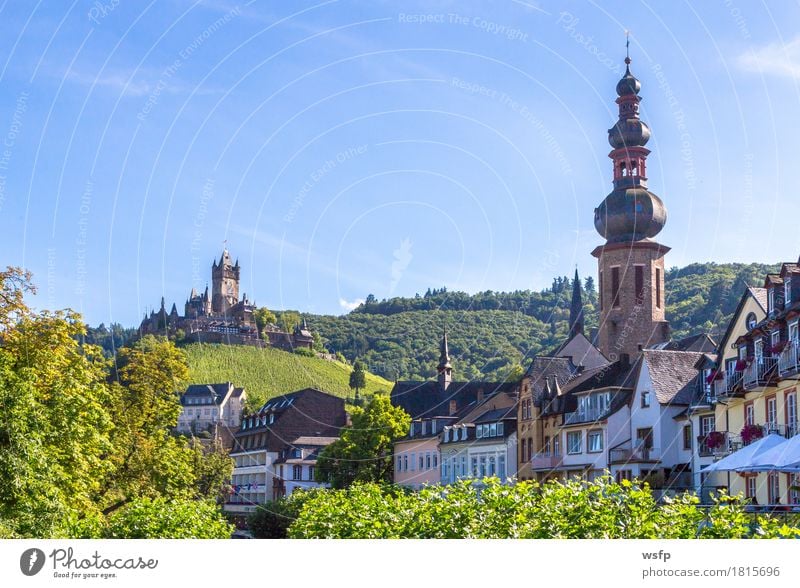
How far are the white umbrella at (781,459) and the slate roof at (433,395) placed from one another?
62.6m

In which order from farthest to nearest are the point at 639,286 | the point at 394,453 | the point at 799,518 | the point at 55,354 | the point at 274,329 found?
the point at 274,329
the point at 639,286
the point at 394,453
the point at 55,354
the point at 799,518

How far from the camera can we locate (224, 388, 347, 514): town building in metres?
106

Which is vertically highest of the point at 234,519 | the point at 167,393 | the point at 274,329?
the point at 274,329

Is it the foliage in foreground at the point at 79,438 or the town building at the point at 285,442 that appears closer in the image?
the foliage in foreground at the point at 79,438

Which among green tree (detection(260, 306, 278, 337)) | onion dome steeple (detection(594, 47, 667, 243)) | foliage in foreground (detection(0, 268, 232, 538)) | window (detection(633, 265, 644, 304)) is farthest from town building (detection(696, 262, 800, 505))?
green tree (detection(260, 306, 278, 337))

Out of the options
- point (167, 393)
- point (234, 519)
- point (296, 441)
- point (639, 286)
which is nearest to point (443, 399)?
point (296, 441)

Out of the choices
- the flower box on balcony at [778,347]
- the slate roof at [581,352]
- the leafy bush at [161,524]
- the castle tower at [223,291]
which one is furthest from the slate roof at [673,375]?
the castle tower at [223,291]

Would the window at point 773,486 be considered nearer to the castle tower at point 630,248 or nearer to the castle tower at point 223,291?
the castle tower at point 630,248

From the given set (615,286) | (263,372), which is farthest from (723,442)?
(263,372)

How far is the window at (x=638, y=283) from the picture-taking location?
104 metres

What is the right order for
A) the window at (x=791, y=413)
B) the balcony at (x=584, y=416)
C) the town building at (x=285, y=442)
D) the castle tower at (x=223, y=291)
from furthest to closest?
the castle tower at (x=223, y=291)
the town building at (x=285, y=442)
the balcony at (x=584, y=416)
the window at (x=791, y=413)

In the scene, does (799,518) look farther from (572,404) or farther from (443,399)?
(443,399)

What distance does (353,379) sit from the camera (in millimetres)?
99125

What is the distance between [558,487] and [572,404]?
5335 centimetres
